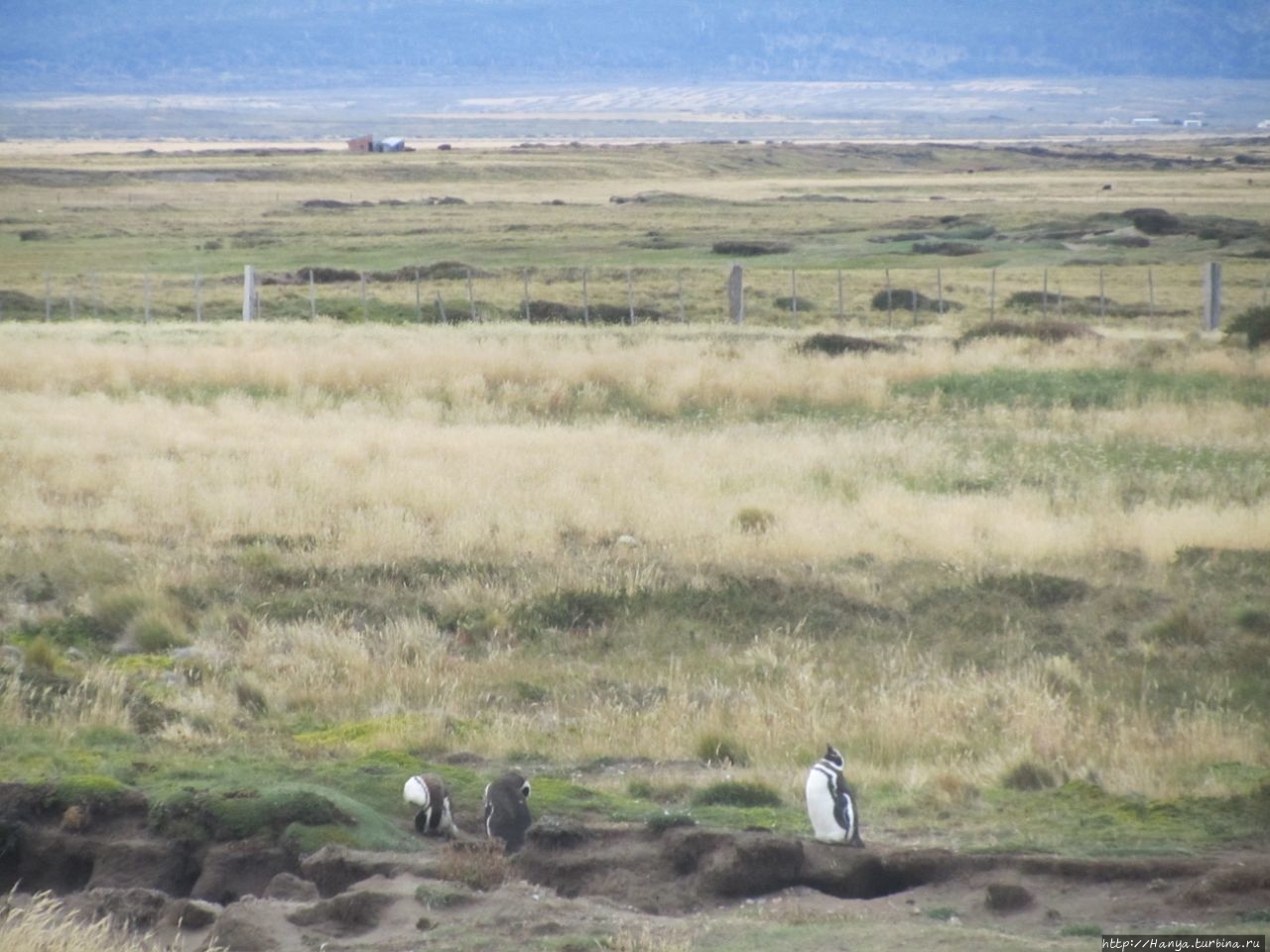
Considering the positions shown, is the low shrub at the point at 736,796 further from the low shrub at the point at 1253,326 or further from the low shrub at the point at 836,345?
the low shrub at the point at 1253,326

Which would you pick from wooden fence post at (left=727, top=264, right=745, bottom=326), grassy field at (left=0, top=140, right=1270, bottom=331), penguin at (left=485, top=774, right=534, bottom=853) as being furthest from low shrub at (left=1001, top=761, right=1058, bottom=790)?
grassy field at (left=0, top=140, right=1270, bottom=331)

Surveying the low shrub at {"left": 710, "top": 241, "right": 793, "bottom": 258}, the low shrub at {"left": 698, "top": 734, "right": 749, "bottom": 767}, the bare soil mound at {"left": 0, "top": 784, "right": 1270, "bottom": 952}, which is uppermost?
the low shrub at {"left": 710, "top": 241, "right": 793, "bottom": 258}

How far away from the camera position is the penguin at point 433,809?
843 centimetres

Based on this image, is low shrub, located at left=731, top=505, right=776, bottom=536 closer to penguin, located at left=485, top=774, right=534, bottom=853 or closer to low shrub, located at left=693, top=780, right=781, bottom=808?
low shrub, located at left=693, top=780, right=781, bottom=808

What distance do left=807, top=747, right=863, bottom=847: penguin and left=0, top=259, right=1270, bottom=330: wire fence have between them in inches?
1164

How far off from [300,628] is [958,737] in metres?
5.60

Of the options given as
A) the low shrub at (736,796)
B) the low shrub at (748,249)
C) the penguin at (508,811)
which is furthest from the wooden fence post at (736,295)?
the penguin at (508,811)

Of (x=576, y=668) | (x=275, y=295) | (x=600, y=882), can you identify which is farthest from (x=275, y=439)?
(x=275, y=295)

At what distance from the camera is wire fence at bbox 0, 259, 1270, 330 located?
133 feet

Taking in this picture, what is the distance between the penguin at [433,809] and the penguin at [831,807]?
1.92m

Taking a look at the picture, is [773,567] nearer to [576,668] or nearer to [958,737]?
[576,668]

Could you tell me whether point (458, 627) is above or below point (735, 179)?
below

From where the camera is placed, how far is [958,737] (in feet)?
34.7

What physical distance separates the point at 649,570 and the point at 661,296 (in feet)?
102
